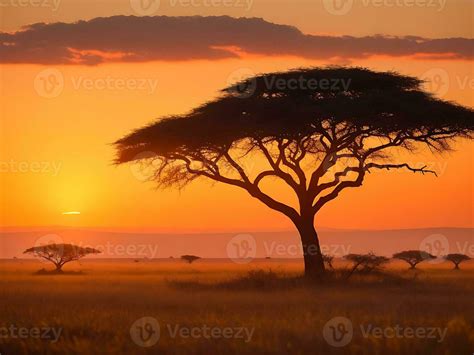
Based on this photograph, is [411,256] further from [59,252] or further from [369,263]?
[369,263]

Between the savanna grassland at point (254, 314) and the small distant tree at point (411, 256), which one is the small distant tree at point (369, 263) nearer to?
the savanna grassland at point (254, 314)

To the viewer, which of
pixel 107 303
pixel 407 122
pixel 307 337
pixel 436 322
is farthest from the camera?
pixel 407 122

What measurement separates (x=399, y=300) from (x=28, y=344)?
12410 millimetres

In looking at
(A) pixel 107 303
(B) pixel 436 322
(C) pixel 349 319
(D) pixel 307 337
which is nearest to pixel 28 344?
(D) pixel 307 337

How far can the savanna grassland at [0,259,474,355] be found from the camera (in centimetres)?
1446

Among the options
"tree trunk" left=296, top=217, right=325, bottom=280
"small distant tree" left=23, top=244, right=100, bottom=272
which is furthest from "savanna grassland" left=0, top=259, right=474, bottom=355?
"small distant tree" left=23, top=244, right=100, bottom=272

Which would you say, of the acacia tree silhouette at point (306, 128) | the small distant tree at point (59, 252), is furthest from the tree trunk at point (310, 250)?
the small distant tree at point (59, 252)

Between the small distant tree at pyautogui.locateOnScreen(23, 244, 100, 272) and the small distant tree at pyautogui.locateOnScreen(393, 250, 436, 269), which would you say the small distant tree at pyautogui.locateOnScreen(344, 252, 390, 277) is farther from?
the small distant tree at pyautogui.locateOnScreen(23, 244, 100, 272)

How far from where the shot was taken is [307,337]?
1502 centimetres

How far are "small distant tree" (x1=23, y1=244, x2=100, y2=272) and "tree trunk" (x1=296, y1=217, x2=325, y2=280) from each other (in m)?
33.7

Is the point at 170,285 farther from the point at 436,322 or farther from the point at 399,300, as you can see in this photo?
the point at 436,322

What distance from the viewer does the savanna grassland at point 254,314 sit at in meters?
14.5

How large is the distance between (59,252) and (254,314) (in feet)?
159

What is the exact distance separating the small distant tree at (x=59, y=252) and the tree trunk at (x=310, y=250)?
111ft
